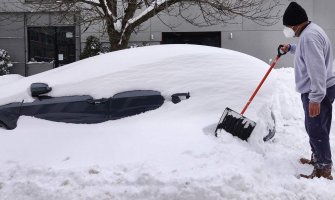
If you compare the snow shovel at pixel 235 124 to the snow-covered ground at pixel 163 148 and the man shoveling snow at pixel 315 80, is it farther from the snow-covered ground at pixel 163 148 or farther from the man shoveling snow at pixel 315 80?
the man shoveling snow at pixel 315 80

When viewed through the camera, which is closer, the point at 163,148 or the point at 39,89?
the point at 163,148

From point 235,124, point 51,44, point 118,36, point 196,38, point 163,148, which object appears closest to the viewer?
point 163,148

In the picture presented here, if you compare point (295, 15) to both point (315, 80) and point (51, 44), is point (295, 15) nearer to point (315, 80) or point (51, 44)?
point (315, 80)

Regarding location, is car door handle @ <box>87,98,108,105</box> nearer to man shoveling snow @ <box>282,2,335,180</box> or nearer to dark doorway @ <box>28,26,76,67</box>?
man shoveling snow @ <box>282,2,335,180</box>

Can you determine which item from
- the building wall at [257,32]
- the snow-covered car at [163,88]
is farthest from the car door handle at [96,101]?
the building wall at [257,32]

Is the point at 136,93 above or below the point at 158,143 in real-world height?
above

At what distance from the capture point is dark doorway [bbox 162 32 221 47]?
16.6 m

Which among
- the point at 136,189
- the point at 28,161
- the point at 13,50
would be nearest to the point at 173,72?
the point at 136,189

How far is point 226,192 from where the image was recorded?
3514 millimetres

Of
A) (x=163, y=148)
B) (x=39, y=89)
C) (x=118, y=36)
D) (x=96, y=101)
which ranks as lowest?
(x=163, y=148)

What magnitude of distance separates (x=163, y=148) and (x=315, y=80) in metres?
1.54

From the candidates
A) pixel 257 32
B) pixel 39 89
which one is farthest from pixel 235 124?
pixel 257 32

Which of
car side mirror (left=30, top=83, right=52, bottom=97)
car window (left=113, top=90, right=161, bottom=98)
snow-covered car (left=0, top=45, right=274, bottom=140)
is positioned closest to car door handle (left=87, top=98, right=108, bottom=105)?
snow-covered car (left=0, top=45, right=274, bottom=140)

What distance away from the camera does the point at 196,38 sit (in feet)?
54.7
